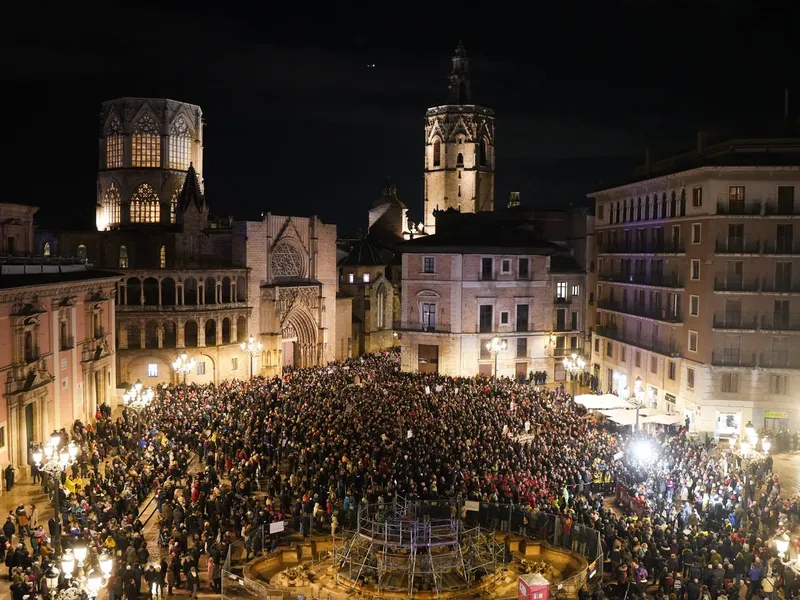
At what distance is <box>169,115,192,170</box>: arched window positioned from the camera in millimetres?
68188

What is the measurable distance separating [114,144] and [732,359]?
5087cm

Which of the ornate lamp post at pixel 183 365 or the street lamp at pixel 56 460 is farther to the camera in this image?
the ornate lamp post at pixel 183 365

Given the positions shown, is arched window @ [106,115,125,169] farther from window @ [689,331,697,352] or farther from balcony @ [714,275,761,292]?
balcony @ [714,275,761,292]

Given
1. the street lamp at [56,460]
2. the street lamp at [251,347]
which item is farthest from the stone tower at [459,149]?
the street lamp at [56,460]

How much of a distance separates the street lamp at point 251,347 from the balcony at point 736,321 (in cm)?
2794

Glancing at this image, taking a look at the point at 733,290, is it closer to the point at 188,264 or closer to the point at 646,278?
the point at 646,278

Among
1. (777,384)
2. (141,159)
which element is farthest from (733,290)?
(141,159)

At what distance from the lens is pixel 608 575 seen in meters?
22.6

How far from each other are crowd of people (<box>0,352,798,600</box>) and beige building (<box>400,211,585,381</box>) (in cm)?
1277

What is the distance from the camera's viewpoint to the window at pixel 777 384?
131ft

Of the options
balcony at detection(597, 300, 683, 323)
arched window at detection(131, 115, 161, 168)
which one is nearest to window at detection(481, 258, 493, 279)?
balcony at detection(597, 300, 683, 323)

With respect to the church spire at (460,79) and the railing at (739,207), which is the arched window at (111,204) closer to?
the church spire at (460,79)

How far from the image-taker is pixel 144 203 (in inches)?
2689

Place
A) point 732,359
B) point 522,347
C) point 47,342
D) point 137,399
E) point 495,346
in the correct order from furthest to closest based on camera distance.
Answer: point 522,347, point 495,346, point 732,359, point 137,399, point 47,342
